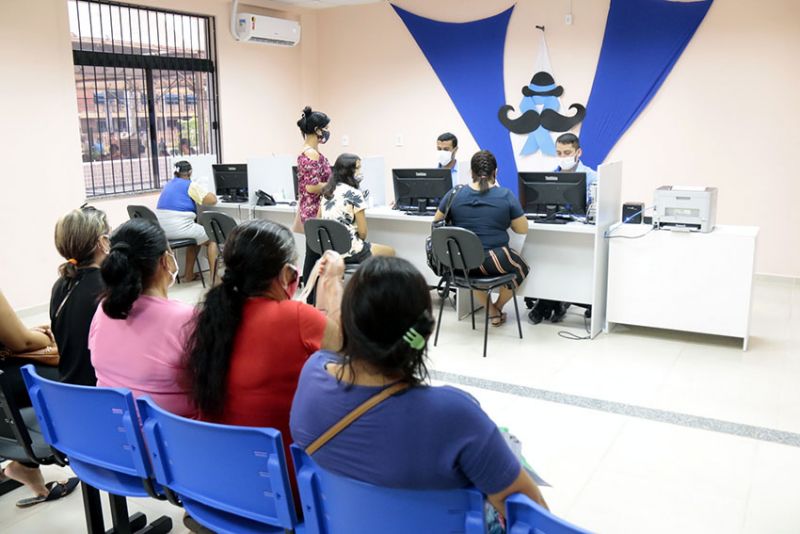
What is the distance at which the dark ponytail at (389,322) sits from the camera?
1.39 metres

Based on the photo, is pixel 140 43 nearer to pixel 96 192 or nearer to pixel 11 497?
pixel 96 192

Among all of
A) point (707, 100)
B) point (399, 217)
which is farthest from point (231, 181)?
point (707, 100)

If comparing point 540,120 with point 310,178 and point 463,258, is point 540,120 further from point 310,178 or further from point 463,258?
point 463,258

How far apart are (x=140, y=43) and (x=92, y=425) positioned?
5.36 meters

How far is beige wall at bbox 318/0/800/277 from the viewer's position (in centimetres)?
580

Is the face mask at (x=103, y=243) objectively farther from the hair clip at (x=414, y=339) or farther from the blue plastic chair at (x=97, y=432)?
the hair clip at (x=414, y=339)

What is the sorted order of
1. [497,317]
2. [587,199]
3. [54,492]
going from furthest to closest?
[497,317]
[587,199]
[54,492]

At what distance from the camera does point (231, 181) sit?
256 inches

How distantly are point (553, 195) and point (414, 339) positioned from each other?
3476 mm

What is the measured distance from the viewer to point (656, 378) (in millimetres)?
3941

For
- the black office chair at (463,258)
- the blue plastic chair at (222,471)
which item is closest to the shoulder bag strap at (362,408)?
the blue plastic chair at (222,471)

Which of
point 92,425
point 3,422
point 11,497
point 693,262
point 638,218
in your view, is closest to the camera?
point 92,425

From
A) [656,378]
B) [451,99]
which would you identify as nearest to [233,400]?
[656,378]

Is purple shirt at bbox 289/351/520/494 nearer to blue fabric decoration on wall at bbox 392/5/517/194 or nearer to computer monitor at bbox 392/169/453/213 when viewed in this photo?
computer monitor at bbox 392/169/453/213
